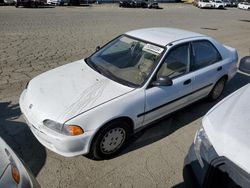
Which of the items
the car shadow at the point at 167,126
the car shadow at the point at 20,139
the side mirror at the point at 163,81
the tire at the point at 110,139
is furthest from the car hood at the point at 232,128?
the car shadow at the point at 20,139

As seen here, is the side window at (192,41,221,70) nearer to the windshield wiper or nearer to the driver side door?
the driver side door

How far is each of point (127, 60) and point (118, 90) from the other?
819 mm

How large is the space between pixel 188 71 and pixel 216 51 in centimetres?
111

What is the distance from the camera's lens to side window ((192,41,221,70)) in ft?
15.3

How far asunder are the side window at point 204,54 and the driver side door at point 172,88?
0.66ft

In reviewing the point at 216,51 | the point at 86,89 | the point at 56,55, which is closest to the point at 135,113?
the point at 86,89

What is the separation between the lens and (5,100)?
5211 mm

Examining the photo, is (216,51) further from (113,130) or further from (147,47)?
(113,130)

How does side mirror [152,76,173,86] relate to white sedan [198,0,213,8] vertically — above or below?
above

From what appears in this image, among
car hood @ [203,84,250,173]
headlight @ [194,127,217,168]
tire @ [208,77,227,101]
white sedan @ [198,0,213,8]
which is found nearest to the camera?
car hood @ [203,84,250,173]

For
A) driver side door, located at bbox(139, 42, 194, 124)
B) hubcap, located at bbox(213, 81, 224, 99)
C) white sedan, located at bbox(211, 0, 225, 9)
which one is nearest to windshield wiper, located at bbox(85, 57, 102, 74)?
driver side door, located at bbox(139, 42, 194, 124)

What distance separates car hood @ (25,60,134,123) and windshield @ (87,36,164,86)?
175 millimetres

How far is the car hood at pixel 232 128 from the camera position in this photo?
2.16m

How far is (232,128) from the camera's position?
240 centimetres
